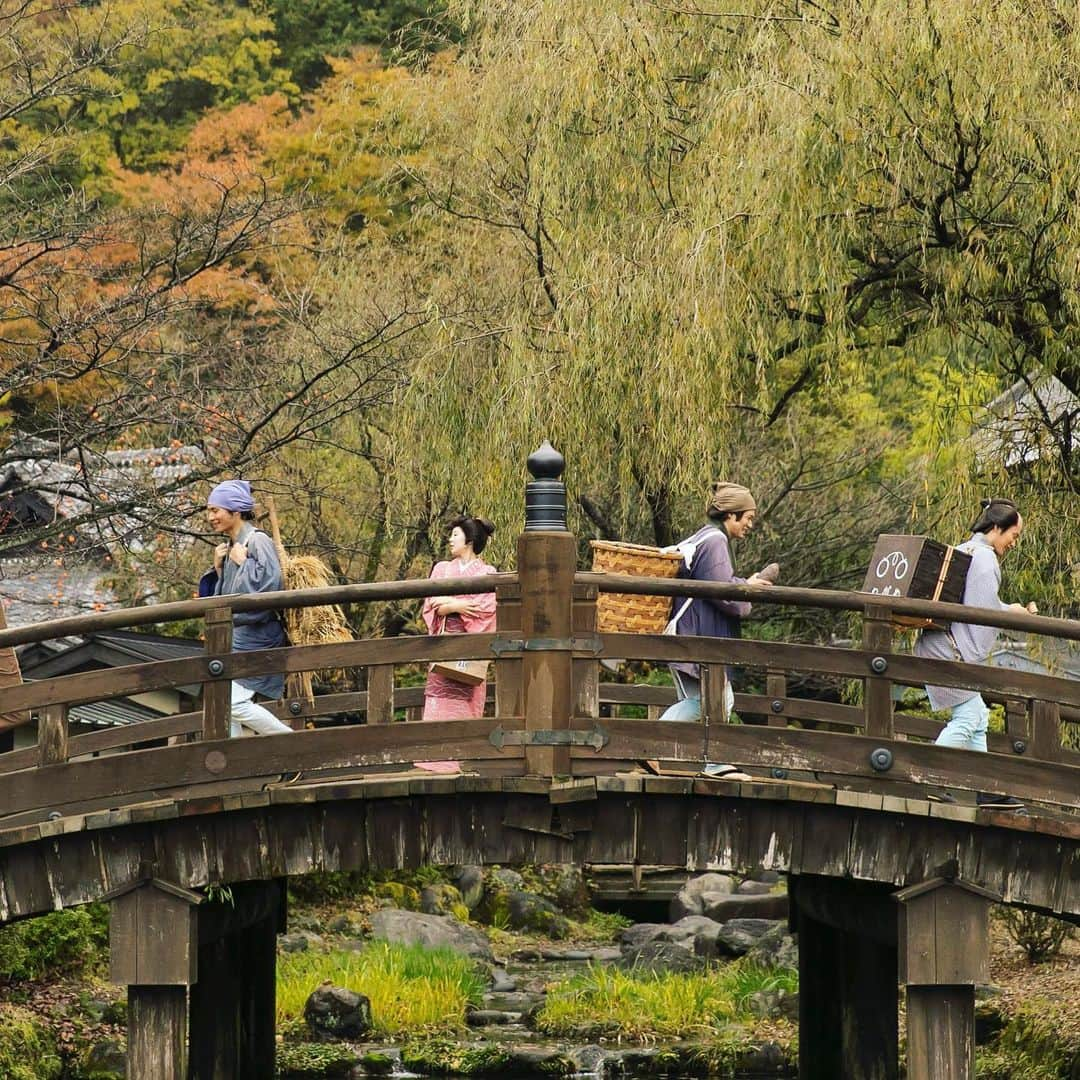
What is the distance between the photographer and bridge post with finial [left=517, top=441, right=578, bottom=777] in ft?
30.2

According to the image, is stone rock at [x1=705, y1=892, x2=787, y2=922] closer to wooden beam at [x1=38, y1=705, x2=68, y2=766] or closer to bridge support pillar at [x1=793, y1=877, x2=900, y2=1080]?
bridge support pillar at [x1=793, y1=877, x2=900, y2=1080]

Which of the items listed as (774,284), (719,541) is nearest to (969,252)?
(774,284)

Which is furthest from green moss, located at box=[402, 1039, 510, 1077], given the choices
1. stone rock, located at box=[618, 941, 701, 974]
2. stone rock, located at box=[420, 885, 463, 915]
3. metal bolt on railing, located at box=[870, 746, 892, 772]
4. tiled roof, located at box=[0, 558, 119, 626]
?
metal bolt on railing, located at box=[870, 746, 892, 772]

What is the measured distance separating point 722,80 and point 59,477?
796cm

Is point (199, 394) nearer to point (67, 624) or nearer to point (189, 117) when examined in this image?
point (67, 624)

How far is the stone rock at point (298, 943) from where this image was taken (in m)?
18.8

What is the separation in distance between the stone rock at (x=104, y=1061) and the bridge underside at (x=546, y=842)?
5739 millimetres

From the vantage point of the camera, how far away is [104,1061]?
15.0 m

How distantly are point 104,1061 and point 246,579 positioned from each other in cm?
681

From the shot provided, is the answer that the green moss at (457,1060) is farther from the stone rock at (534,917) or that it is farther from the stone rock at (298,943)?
the stone rock at (534,917)

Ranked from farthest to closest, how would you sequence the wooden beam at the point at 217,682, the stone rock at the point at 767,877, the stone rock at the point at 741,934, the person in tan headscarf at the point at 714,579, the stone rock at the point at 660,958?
the stone rock at the point at 767,877 < the stone rock at the point at 741,934 < the stone rock at the point at 660,958 < the person in tan headscarf at the point at 714,579 < the wooden beam at the point at 217,682

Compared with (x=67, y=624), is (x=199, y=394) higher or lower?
higher

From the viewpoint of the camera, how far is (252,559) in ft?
32.2

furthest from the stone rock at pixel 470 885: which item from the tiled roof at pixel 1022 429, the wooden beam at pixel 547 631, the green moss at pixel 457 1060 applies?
the wooden beam at pixel 547 631
